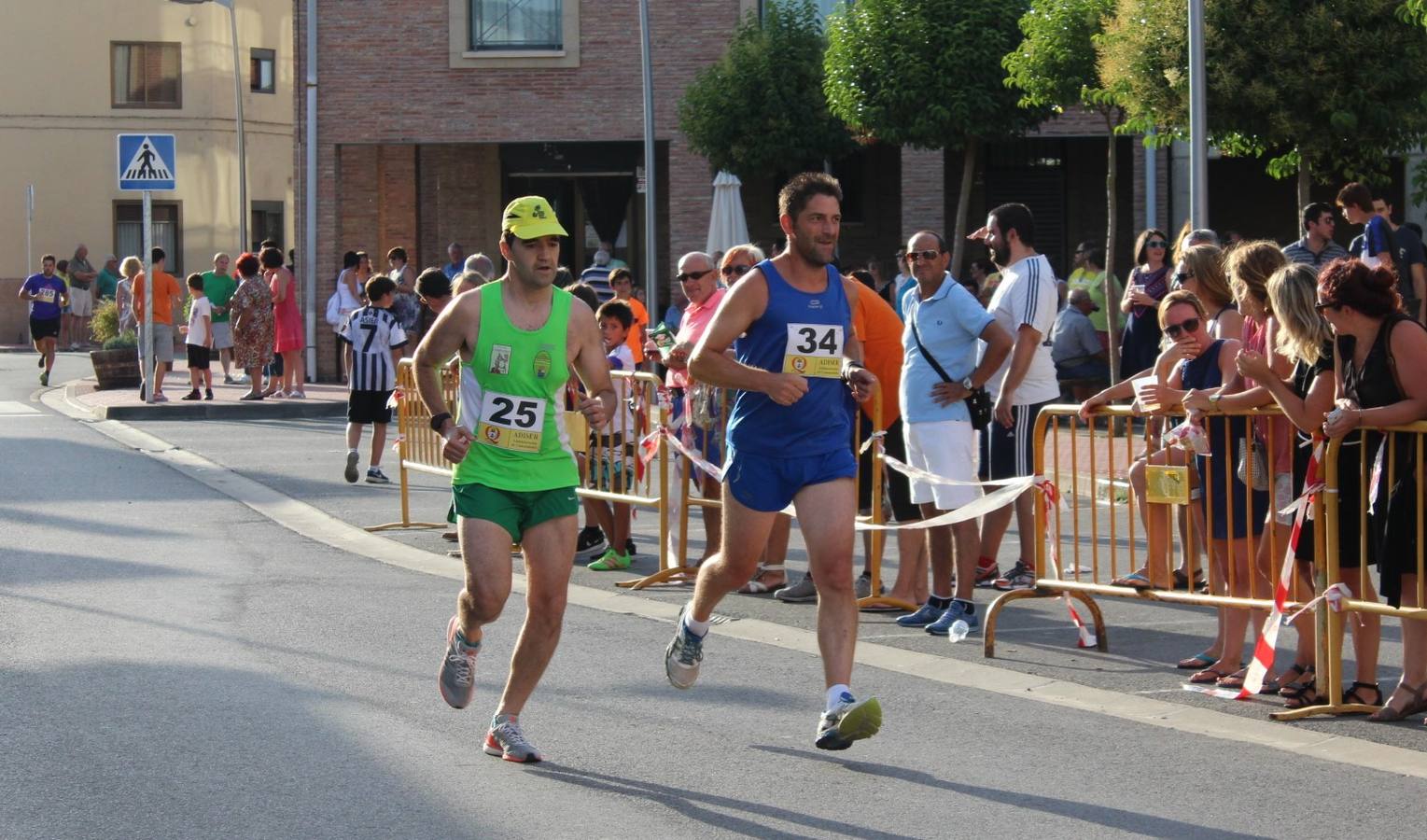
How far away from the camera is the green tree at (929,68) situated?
2383cm

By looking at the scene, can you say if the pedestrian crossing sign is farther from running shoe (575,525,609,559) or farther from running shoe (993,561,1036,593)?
running shoe (993,561,1036,593)

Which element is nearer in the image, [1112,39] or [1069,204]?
[1112,39]

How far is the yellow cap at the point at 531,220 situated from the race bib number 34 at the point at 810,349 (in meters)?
0.88

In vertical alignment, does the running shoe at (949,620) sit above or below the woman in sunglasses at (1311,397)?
below

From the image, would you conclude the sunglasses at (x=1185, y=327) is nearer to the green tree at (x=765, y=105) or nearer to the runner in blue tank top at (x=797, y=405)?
the runner in blue tank top at (x=797, y=405)

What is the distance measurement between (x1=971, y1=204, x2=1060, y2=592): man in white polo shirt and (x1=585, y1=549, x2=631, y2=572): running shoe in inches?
87.3

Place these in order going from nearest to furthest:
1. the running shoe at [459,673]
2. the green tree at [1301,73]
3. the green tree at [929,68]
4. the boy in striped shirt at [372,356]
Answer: the running shoe at [459,673] → the boy in striped shirt at [372,356] → the green tree at [1301,73] → the green tree at [929,68]

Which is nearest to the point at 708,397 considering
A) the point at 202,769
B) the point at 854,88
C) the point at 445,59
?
the point at 202,769

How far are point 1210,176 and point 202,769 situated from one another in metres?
26.5

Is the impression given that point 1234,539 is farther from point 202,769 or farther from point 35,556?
point 35,556

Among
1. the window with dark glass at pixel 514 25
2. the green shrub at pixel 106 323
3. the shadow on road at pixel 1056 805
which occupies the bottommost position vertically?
the shadow on road at pixel 1056 805

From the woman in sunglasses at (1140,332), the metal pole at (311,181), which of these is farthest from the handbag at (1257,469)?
the metal pole at (311,181)

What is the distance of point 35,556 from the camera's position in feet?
38.0

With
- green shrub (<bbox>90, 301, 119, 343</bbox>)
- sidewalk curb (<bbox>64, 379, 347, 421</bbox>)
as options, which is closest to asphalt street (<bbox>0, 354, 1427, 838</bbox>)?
sidewalk curb (<bbox>64, 379, 347, 421</bbox>)
